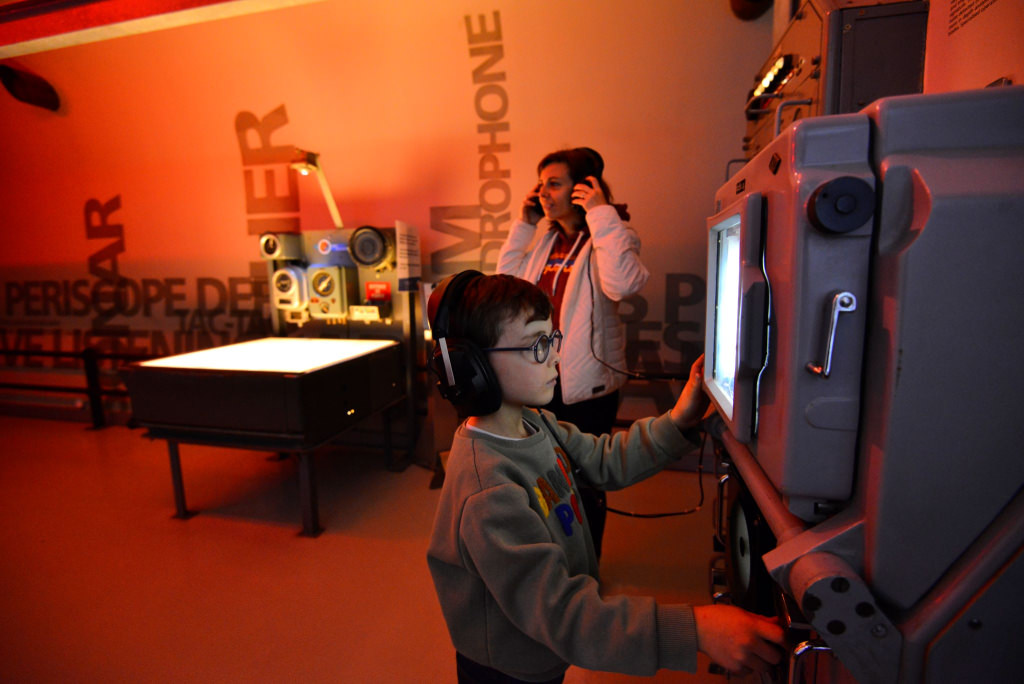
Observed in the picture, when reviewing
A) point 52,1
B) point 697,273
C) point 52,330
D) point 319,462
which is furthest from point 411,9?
point 52,330

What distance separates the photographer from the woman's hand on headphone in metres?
1.71

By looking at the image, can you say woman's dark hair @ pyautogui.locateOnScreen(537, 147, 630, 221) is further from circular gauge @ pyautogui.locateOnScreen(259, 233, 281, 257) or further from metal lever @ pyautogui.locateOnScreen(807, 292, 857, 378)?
circular gauge @ pyautogui.locateOnScreen(259, 233, 281, 257)

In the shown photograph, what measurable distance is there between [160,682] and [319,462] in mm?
1861

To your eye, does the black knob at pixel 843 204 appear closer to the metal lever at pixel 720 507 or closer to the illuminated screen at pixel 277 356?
the metal lever at pixel 720 507

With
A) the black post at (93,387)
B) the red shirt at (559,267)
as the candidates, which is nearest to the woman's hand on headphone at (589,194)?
the red shirt at (559,267)

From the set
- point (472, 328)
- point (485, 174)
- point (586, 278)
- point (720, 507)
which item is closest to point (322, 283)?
point (485, 174)

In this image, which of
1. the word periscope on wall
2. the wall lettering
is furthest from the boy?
the word periscope on wall

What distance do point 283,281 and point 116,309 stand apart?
2.09 metres

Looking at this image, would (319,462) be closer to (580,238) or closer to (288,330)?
(288,330)

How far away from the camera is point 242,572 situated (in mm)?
2141

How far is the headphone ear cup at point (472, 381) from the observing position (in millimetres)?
842

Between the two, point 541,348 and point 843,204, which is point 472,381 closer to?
point 541,348

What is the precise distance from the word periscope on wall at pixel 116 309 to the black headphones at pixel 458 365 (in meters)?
3.46

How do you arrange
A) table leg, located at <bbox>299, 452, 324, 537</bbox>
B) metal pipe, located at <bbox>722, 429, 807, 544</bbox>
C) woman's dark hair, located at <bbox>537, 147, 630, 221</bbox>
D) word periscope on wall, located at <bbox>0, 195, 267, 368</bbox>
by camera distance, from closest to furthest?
metal pipe, located at <bbox>722, 429, 807, 544</bbox> < woman's dark hair, located at <bbox>537, 147, 630, 221</bbox> < table leg, located at <bbox>299, 452, 324, 537</bbox> < word periscope on wall, located at <bbox>0, 195, 267, 368</bbox>
